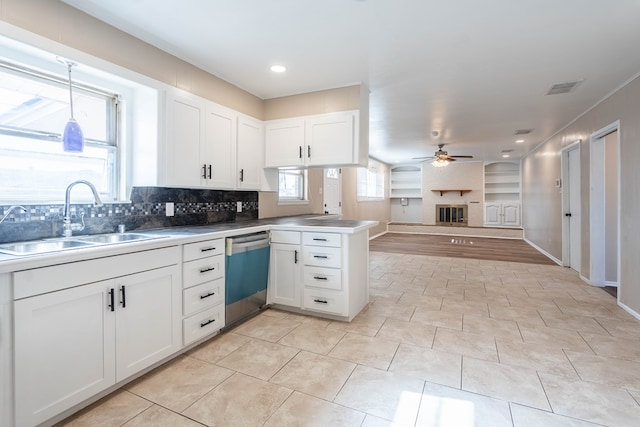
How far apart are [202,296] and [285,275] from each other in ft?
3.09

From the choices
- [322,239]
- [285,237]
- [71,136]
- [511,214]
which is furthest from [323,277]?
[511,214]

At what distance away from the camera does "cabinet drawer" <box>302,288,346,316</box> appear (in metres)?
2.96

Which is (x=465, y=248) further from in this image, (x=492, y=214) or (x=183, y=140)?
(x=183, y=140)

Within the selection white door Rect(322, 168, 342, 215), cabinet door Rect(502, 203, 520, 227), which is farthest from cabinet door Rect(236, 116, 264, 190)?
cabinet door Rect(502, 203, 520, 227)

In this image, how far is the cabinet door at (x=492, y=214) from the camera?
33.9 ft

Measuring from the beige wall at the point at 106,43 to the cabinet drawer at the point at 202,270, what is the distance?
157 cm

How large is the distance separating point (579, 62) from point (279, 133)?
307 centimetres

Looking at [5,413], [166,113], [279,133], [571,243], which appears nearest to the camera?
[5,413]

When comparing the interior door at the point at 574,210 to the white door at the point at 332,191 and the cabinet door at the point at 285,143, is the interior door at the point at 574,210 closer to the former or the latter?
the white door at the point at 332,191

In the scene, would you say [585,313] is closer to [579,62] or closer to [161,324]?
[579,62]

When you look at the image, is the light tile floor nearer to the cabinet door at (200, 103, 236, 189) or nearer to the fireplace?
the cabinet door at (200, 103, 236, 189)

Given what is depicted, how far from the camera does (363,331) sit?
2775mm

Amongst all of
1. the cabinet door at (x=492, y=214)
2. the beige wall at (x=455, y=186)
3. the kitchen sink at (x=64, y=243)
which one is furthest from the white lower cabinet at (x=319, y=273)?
the cabinet door at (x=492, y=214)

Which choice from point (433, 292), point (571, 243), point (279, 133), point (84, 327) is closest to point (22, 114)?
point (84, 327)
